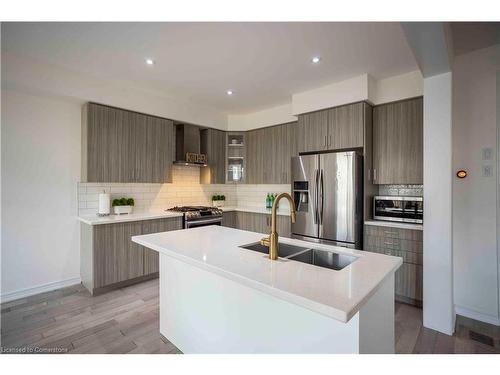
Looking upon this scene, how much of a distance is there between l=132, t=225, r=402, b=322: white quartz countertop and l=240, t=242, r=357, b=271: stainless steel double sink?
0.11ft

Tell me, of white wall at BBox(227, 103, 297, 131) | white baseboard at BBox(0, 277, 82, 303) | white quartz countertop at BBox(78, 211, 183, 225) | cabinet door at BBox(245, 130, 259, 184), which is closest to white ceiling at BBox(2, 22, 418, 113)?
white wall at BBox(227, 103, 297, 131)

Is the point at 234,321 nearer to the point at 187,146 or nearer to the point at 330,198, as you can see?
the point at 330,198

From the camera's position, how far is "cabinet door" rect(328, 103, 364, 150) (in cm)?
311

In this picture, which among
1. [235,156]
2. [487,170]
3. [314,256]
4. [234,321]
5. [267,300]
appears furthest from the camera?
[235,156]

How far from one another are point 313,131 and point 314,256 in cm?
227

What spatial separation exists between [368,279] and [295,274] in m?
0.32

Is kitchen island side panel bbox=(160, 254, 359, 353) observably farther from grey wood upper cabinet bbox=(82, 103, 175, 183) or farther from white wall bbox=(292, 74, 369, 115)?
white wall bbox=(292, 74, 369, 115)

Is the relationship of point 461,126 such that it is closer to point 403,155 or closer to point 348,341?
point 403,155

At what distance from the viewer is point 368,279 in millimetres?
1120

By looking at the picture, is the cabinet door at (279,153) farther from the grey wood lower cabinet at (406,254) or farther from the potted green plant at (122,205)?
the potted green plant at (122,205)

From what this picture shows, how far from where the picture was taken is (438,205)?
2.27 meters

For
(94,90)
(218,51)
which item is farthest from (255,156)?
(94,90)

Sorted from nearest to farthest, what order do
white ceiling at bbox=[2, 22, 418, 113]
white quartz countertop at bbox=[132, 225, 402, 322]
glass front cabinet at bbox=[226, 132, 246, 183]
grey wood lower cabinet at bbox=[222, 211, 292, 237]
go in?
white quartz countertop at bbox=[132, 225, 402, 322], white ceiling at bbox=[2, 22, 418, 113], grey wood lower cabinet at bbox=[222, 211, 292, 237], glass front cabinet at bbox=[226, 132, 246, 183]
